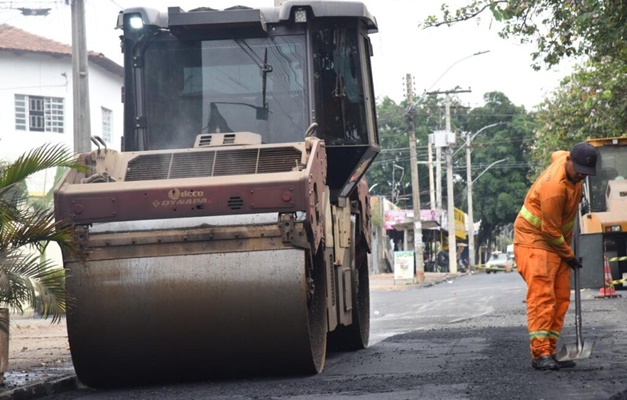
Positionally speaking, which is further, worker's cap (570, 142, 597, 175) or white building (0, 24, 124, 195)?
white building (0, 24, 124, 195)

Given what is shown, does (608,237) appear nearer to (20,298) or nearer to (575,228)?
(575,228)

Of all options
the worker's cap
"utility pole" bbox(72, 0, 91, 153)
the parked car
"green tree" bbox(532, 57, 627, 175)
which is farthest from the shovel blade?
the parked car

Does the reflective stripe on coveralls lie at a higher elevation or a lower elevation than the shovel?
higher

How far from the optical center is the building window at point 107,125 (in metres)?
37.3

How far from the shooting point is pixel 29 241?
9.24m

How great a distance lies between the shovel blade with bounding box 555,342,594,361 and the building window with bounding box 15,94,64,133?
89.2ft

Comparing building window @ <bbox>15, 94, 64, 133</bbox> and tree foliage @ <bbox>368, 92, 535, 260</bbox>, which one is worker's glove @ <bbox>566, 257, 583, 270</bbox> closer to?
building window @ <bbox>15, 94, 64, 133</bbox>

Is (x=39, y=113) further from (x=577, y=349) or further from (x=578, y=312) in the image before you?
(x=577, y=349)

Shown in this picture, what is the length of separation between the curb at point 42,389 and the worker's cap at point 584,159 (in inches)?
183

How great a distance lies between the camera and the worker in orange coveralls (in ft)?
30.0

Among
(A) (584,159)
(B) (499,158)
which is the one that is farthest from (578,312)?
(B) (499,158)

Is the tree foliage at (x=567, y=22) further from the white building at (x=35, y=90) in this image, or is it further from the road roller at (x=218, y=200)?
the white building at (x=35, y=90)

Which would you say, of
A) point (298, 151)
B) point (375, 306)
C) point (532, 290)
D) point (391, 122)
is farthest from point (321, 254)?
point (391, 122)

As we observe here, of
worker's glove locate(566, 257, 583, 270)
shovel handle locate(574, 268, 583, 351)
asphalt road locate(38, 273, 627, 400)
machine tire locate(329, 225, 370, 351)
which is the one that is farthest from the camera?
machine tire locate(329, 225, 370, 351)
